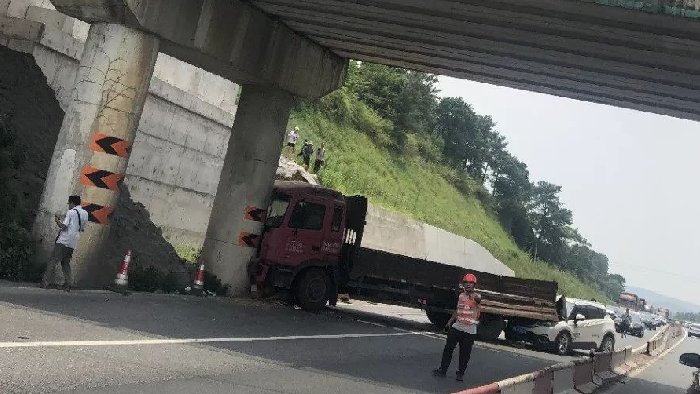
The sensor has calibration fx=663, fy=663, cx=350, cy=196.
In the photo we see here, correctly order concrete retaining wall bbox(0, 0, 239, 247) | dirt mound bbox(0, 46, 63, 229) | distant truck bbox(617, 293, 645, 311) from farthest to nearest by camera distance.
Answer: distant truck bbox(617, 293, 645, 311) → concrete retaining wall bbox(0, 0, 239, 247) → dirt mound bbox(0, 46, 63, 229)

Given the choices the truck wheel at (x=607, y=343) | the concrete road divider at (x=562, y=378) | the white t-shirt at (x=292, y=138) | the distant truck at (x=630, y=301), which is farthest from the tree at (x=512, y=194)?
the concrete road divider at (x=562, y=378)

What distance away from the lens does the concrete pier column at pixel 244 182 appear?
55.8 ft

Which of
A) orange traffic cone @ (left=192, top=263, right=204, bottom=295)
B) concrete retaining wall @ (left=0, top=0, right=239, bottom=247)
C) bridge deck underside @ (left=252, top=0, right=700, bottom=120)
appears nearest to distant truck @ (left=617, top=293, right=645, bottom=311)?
bridge deck underside @ (left=252, top=0, right=700, bottom=120)

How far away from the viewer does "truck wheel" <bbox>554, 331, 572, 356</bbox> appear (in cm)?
1983

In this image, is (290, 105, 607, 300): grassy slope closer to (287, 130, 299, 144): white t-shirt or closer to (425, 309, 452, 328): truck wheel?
(287, 130, 299, 144): white t-shirt

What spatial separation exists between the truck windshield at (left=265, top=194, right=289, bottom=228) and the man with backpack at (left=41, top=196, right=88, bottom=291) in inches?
235

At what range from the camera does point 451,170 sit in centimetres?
7425

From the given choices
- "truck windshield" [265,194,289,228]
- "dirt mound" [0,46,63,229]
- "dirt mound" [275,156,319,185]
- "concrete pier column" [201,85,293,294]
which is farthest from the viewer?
"dirt mound" [275,156,319,185]

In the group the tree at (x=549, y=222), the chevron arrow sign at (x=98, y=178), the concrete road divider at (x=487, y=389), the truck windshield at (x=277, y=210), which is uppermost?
the tree at (x=549, y=222)

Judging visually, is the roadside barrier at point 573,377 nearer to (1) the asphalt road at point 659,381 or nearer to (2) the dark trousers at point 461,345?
(1) the asphalt road at point 659,381

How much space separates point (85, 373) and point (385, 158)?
154 ft

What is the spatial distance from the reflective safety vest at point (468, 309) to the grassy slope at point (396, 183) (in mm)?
23112

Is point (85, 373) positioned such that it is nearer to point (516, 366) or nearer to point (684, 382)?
point (516, 366)

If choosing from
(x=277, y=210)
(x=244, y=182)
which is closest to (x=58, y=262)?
(x=244, y=182)
